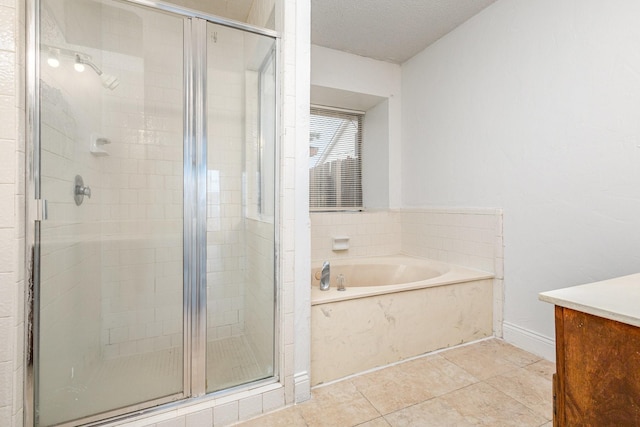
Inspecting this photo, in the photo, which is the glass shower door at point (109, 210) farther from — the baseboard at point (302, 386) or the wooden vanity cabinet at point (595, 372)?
the wooden vanity cabinet at point (595, 372)

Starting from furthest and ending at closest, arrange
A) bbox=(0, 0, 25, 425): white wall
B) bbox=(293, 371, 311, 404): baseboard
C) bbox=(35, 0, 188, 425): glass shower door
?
1. bbox=(293, 371, 311, 404): baseboard
2. bbox=(35, 0, 188, 425): glass shower door
3. bbox=(0, 0, 25, 425): white wall

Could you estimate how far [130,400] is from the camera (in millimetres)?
1320

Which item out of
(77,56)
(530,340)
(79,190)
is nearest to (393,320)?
(530,340)

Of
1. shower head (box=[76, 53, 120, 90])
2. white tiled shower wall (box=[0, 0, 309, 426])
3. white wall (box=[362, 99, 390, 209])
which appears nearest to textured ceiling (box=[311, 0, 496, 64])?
white wall (box=[362, 99, 390, 209])

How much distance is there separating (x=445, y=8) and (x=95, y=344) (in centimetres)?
311

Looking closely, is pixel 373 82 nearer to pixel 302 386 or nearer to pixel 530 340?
pixel 530 340

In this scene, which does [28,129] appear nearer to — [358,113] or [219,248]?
[219,248]

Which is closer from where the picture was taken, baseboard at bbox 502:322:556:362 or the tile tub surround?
baseboard at bbox 502:322:556:362

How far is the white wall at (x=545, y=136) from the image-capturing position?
154 centimetres

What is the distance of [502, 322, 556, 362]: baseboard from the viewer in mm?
1844

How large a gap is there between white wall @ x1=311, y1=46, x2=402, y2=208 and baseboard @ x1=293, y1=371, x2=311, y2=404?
6.51ft

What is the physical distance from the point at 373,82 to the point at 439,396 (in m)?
2.65

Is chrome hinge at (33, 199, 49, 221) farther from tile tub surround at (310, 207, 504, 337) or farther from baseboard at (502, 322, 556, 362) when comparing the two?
baseboard at (502, 322, 556, 362)

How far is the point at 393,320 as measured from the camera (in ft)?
6.00
